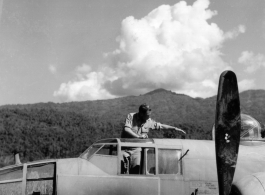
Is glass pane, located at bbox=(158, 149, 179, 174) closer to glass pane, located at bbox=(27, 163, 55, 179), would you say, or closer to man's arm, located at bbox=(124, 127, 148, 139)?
man's arm, located at bbox=(124, 127, 148, 139)

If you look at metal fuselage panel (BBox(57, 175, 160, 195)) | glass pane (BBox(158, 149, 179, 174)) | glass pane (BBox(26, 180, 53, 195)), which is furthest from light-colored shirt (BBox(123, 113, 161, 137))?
glass pane (BBox(26, 180, 53, 195))

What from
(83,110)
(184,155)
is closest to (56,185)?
(184,155)

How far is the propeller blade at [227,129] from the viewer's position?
5.22m

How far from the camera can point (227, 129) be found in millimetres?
5391

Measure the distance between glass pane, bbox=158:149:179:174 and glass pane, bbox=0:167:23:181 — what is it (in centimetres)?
282

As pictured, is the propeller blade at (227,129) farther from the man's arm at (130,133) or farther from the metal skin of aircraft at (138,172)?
the man's arm at (130,133)

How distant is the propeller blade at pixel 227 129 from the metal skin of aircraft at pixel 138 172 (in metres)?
0.14

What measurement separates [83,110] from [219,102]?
60.5 m

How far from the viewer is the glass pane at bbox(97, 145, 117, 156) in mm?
6426

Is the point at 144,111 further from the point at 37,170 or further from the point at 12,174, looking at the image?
the point at 12,174

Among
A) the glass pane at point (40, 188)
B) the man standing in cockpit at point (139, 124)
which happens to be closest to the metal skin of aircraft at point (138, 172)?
the man standing in cockpit at point (139, 124)

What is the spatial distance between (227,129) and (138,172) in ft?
7.11

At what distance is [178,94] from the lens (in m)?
83.4

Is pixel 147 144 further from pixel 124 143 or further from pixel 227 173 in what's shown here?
pixel 227 173
